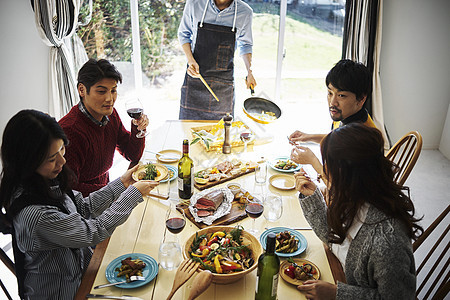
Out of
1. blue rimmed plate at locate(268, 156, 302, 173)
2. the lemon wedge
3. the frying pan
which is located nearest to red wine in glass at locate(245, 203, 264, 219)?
the lemon wedge

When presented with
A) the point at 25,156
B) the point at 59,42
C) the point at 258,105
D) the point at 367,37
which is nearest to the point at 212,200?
the point at 25,156

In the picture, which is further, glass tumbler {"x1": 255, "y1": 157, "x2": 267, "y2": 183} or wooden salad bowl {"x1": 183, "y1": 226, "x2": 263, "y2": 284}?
glass tumbler {"x1": 255, "y1": 157, "x2": 267, "y2": 183}

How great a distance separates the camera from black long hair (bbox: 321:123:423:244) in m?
1.33

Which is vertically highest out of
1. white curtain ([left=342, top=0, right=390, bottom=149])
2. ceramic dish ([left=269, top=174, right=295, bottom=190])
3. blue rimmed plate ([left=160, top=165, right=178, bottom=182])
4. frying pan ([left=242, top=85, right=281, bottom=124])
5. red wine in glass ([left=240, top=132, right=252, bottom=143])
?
A: white curtain ([left=342, top=0, right=390, bottom=149])

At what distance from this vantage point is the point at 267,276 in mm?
1282

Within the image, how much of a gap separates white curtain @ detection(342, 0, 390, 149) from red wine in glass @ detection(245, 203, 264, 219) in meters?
3.00

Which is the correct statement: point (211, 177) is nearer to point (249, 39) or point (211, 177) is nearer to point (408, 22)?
point (249, 39)

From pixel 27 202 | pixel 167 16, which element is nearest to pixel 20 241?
pixel 27 202

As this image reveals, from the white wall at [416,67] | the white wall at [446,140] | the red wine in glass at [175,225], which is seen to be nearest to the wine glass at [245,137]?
the red wine in glass at [175,225]

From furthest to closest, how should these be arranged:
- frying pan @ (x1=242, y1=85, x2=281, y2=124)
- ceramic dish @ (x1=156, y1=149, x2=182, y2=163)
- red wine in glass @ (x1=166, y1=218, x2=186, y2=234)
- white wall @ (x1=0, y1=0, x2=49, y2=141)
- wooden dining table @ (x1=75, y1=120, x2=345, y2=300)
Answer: white wall @ (x1=0, y1=0, x2=49, y2=141), frying pan @ (x1=242, y1=85, x2=281, y2=124), ceramic dish @ (x1=156, y1=149, x2=182, y2=163), red wine in glass @ (x1=166, y1=218, x2=186, y2=234), wooden dining table @ (x1=75, y1=120, x2=345, y2=300)

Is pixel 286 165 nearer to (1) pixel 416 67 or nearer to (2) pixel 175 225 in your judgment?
(2) pixel 175 225

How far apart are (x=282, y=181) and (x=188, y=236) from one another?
0.67 metres

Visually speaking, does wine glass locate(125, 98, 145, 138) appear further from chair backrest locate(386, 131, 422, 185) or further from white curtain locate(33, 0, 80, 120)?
white curtain locate(33, 0, 80, 120)

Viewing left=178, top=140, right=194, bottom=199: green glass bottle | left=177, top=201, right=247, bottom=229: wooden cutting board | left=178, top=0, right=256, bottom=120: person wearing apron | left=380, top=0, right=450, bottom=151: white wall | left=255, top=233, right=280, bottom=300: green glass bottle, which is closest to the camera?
left=255, top=233, right=280, bottom=300: green glass bottle
